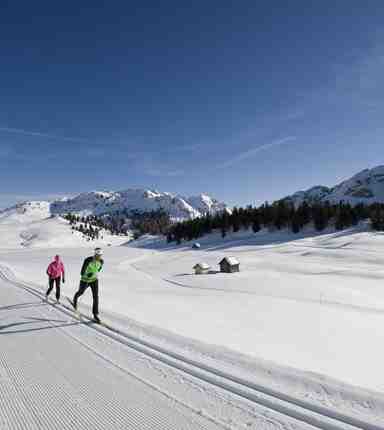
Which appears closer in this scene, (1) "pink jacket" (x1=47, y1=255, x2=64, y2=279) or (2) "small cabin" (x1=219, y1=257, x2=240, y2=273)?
(1) "pink jacket" (x1=47, y1=255, x2=64, y2=279)

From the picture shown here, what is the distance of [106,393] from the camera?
4.71 m

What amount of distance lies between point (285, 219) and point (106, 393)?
8712 centimetres

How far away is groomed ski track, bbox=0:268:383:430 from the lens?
3938 millimetres

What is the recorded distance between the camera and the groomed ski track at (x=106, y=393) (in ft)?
12.9

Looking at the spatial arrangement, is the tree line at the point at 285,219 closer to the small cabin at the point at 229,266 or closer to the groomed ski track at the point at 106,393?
the small cabin at the point at 229,266

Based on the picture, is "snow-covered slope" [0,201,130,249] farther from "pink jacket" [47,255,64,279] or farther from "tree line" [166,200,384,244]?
"pink jacket" [47,255,64,279]

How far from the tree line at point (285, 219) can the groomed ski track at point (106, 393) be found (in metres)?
77.7

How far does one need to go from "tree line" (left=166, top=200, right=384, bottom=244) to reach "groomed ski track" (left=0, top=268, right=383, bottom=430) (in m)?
77.7

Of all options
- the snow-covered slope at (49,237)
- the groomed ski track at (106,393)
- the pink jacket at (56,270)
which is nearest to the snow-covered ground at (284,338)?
the groomed ski track at (106,393)

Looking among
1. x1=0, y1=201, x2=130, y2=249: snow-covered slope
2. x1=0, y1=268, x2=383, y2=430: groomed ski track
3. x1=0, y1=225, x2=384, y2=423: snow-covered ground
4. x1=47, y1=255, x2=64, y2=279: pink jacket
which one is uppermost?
x1=0, y1=201, x2=130, y2=249: snow-covered slope

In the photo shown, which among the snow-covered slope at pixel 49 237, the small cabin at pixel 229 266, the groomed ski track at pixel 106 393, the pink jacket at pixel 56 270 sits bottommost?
the small cabin at pixel 229 266

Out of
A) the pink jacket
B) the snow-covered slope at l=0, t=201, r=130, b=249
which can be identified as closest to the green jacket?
the pink jacket

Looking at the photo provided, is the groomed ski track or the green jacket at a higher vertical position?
the green jacket

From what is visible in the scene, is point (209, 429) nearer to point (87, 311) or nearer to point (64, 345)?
point (64, 345)
